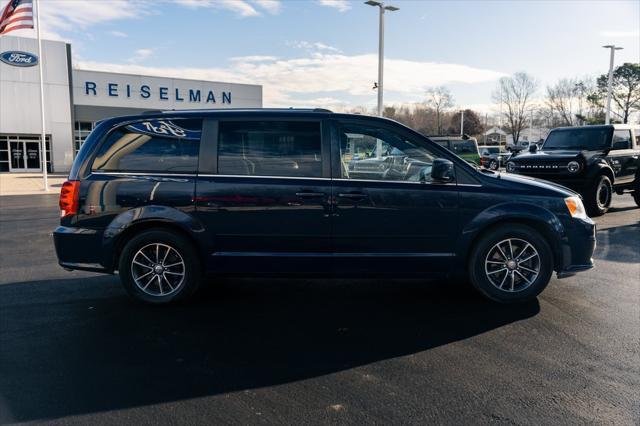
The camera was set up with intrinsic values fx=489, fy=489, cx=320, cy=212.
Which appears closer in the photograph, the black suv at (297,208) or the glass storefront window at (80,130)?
the black suv at (297,208)

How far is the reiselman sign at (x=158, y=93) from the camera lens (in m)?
35.1

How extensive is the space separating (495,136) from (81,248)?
92.2 m

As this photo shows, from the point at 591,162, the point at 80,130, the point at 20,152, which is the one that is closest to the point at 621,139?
the point at 591,162

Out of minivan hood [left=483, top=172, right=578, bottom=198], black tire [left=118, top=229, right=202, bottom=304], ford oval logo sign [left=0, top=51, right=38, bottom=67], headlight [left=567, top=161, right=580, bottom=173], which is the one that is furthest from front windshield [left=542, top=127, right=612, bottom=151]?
ford oval logo sign [left=0, top=51, right=38, bottom=67]

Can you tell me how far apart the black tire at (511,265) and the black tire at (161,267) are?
2787mm

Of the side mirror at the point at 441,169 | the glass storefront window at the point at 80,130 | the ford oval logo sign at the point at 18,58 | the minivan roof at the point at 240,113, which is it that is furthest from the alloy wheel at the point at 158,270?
the glass storefront window at the point at 80,130

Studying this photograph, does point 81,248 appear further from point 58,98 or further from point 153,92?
point 153,92

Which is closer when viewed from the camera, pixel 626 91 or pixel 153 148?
pixel 153 148

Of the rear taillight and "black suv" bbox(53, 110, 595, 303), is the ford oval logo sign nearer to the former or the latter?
"black suv" bbox(53, 110, 595, 303)

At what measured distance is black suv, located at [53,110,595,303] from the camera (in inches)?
184

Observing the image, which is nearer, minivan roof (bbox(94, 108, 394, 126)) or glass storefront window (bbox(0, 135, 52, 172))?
minivan roof (bbox(94, 108, 394, 126))

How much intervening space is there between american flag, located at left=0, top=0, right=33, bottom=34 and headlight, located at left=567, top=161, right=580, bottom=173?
747 inches

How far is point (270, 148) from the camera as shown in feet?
15.6

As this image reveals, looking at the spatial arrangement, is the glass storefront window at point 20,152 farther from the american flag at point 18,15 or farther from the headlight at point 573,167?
the headlight at point 573,167
